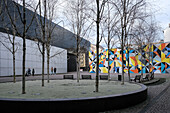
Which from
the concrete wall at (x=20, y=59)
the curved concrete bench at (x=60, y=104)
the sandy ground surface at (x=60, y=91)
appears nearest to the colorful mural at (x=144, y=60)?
the concrete wall at (x=20, y=59)

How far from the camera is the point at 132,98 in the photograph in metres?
7.13

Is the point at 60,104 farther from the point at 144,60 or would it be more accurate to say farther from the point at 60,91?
the point at 144,60

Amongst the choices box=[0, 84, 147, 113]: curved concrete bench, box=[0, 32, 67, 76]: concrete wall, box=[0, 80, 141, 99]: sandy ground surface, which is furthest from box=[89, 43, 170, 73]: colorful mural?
box=[0, 84, 147, 113]: curved concrete bench

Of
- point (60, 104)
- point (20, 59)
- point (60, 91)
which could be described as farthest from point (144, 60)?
point (60, 104)

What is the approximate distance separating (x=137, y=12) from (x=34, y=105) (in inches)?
377

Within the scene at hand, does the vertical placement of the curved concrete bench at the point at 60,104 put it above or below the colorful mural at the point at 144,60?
below

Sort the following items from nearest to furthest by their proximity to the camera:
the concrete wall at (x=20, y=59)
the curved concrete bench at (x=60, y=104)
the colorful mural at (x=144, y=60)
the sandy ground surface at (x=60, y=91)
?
the curved concrete bench at (x=60, y=104) → the sandy ground surface at (x=60, y=91) → the concrete wall at (x=20, y=59) → the colorful mural at (x=144, y=60)

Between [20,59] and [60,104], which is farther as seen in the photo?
[20,59]

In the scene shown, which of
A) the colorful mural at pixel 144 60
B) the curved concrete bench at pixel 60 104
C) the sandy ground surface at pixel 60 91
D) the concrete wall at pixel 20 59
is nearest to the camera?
the curved concrete bench at pixel 60 104

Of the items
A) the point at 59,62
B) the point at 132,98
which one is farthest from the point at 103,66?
the point at 132,98

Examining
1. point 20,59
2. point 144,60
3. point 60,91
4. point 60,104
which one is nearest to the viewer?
point 60,104

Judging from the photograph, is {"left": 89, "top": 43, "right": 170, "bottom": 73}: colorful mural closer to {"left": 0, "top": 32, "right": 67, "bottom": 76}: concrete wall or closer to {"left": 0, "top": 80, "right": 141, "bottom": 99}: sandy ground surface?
{"left": 0, "top": 32, "right": 67, "bottom": 76}: concrete wall

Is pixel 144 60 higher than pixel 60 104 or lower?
higher

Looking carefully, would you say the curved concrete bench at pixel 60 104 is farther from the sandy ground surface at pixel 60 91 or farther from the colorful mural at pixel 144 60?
the colorful mural at pixel 144 60
